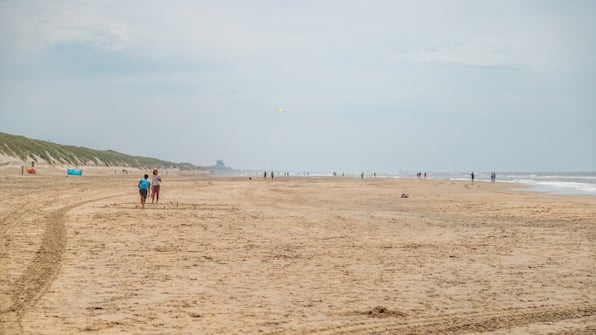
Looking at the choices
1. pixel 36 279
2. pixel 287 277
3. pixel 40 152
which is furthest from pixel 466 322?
pixel 40 152

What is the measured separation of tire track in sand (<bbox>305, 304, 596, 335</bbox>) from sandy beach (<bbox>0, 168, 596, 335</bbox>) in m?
0.03

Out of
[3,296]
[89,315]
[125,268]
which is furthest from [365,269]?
[3,296]

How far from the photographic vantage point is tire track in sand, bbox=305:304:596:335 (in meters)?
7.66

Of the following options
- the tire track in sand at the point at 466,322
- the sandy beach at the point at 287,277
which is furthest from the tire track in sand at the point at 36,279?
the tire track in sand at the point at 466,322

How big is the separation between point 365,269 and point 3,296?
666 centimetres

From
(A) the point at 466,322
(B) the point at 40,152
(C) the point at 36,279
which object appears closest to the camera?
(A) the point at 466,322

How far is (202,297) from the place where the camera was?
9.21m

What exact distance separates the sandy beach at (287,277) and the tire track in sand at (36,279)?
25 mm

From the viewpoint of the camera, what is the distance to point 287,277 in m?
11.0

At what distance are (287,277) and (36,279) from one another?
446 centimetres

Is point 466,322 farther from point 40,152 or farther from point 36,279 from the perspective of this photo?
point 40,152

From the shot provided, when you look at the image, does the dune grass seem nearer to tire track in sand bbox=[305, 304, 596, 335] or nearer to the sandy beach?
the sandy beach

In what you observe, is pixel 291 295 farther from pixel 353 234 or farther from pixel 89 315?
pixel 353 234

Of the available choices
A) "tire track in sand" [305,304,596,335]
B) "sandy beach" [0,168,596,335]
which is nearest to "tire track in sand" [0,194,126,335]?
"sandy beach" [0,168,596,335]
